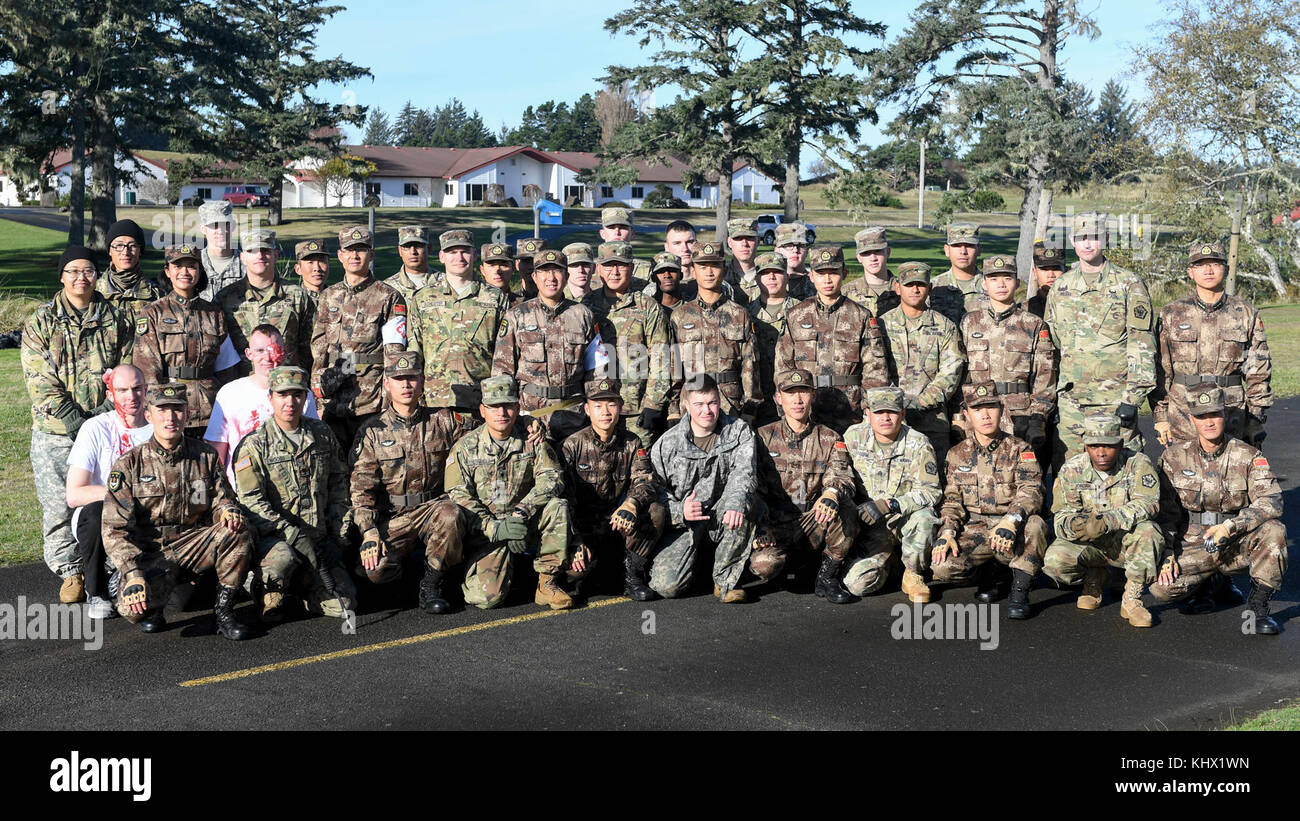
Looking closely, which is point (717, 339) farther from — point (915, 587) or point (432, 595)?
point (432, 595)

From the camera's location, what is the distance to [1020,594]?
26.3 ft

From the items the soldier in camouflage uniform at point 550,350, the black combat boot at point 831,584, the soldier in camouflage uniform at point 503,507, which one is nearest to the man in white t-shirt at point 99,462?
the soldier in camouflage uniform at point 503,507

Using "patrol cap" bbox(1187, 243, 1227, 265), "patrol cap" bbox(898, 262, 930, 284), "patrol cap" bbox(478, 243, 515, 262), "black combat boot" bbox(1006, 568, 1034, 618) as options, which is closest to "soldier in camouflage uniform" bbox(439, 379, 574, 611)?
"patrol cap" bbox(478, 243, 515, 262)

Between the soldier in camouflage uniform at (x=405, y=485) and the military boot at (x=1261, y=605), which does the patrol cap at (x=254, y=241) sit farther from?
the military boot at (x=1261, y=605)

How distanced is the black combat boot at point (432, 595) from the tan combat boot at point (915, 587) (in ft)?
10.2

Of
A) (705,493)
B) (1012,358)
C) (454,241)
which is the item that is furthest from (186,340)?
(1012,358)

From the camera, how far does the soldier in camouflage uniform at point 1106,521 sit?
790 cm

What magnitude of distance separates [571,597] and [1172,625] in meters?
3.90

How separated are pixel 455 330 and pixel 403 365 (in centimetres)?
108

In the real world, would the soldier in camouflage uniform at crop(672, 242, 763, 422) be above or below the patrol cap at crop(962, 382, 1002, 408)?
above

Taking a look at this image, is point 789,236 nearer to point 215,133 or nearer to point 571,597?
point 571,597

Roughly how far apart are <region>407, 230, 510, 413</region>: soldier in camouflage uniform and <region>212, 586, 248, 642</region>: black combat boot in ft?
7.70

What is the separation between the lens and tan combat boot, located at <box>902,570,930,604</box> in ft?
27.2

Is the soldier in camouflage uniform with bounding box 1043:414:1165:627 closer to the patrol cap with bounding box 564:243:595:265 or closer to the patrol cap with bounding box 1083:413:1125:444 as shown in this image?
the patrol cap with bounding box 1083:413:1125:444
